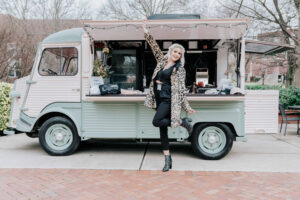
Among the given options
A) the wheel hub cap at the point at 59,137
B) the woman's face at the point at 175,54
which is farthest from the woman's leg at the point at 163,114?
the wheel hub cap at the point at 59,137

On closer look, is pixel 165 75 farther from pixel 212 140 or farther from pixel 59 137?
pixel 59 137

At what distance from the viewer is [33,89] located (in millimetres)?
5559

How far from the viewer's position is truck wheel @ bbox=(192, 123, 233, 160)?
521cm

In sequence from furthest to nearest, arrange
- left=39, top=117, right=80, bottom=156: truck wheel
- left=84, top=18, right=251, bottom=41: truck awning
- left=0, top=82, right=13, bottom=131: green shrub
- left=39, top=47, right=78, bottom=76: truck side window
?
left=0, top=82, right=13, bottom=131: green shrub, left=39, top=47, right=78, bottom=76: truck side window, left=39, top=117, right=80, bottom=156: truck wheel, left=84, top=18, right=251, bottom=41: truck awning

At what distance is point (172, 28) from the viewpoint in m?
5.50

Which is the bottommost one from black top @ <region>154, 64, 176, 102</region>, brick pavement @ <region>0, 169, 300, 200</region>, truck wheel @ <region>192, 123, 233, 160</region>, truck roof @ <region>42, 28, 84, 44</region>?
brick pavement @ <region>0, 169, 300, 200</region>

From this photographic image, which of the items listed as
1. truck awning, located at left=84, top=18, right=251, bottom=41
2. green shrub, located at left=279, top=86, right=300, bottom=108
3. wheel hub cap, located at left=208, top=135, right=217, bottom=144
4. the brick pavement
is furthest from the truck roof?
green shrub, located at left=279, top=86, right=300, bottom=108

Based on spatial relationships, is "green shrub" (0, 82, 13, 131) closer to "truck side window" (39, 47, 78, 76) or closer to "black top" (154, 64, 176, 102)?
"truck side window" (39, 47, 78, 76)

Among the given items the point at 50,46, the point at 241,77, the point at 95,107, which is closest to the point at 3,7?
the point at 50,46

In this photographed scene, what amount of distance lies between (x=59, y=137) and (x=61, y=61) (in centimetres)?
148

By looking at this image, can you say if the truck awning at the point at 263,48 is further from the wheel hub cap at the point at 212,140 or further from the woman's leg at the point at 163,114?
the woman's leg at the point at 163,114

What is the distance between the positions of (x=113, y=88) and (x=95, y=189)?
7.15 feet

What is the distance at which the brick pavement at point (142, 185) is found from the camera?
3576mm

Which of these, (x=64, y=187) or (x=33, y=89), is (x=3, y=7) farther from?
(x=64, y=187)
